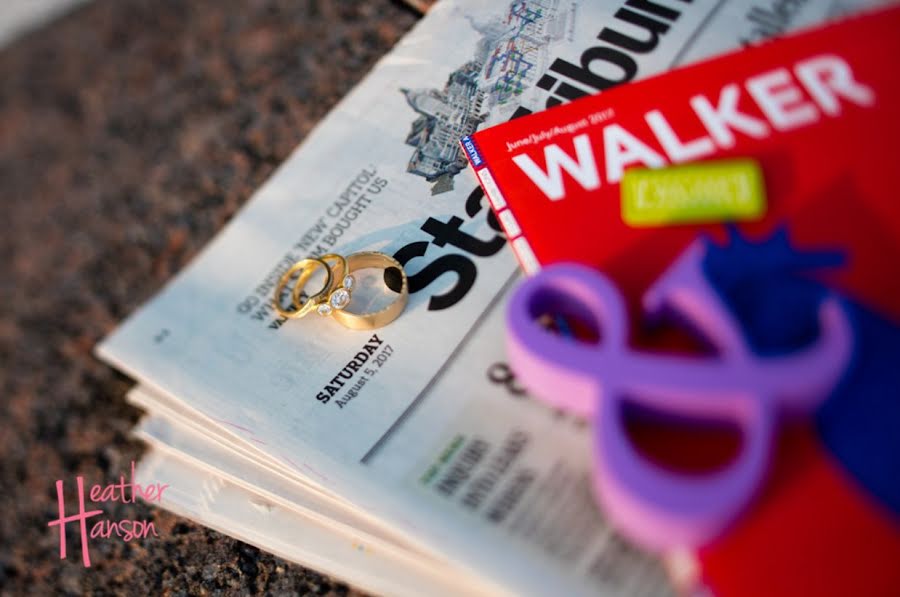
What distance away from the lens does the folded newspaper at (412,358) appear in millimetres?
390

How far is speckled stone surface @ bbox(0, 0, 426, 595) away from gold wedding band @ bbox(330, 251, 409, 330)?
190 mm

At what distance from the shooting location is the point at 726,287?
14.6 inches

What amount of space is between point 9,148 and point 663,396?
0.85m

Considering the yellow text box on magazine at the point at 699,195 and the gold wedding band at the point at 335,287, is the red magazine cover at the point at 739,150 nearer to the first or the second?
the yellow text box on magazine at the point at 699,195

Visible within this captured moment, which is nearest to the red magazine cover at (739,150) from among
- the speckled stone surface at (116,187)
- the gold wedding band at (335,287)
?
the gold wedding band at (335,287)

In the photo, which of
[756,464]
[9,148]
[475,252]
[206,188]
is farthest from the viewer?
[9,148]

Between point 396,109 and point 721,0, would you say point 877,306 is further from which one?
point 396,109

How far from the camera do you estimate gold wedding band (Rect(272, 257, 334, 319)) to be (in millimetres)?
494

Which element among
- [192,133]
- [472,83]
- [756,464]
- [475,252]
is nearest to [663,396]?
[756,464]

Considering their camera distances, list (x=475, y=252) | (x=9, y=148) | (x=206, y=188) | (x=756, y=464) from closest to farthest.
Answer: (x=756, y=464)
(x=475, y=252)
(x=206, y=188)
(x=9, y=148)

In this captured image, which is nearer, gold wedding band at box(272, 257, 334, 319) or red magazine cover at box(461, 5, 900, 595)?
red magazine cover at box(461, 5, 900, 595)

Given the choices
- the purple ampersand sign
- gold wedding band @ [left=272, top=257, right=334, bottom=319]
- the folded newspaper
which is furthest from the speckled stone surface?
the purple ampersand sign

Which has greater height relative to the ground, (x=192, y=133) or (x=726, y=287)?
(x=726, y=287)

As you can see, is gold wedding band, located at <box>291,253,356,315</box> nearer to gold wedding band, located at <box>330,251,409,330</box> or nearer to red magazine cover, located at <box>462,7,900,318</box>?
gold wedding band, located at <box>330,251,409,330</box>
